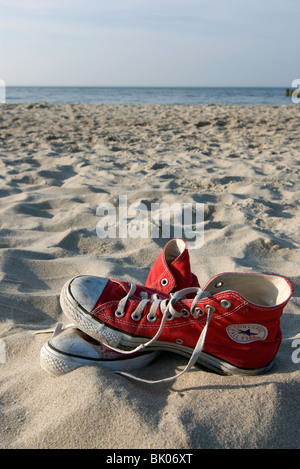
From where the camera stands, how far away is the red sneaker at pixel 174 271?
59.9 inches

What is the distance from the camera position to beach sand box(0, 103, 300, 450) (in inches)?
41.4

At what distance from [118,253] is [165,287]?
0.83 m

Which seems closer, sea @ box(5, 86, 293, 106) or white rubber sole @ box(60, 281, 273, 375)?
white rubber sole @ box(60, 281, 273, 375)

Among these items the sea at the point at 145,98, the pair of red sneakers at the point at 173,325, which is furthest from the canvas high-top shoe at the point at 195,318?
the sea at the point at 145,98

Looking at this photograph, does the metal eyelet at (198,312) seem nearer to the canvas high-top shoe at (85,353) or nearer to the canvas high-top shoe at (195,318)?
the canvas high-top shoe at (195,318)

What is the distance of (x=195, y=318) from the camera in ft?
4.30

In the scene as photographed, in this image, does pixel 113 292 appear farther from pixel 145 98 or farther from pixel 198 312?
pixel 145 98

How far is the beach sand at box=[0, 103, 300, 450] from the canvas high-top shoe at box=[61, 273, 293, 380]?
0.25 ft

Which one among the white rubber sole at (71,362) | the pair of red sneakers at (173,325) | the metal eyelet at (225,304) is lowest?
the white rubber sole at (71,362)

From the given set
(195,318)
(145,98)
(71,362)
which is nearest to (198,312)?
(195,318)

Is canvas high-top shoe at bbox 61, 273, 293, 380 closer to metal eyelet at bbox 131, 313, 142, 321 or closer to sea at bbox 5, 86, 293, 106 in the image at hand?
metal eyelet at bbox 131, 313, 142, 321

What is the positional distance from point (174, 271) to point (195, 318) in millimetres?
281

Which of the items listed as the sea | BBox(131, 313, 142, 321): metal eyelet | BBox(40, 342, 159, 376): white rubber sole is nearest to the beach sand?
BBox(40, 342, 159, 376): white rubber sole

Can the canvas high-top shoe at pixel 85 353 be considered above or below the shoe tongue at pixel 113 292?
below
